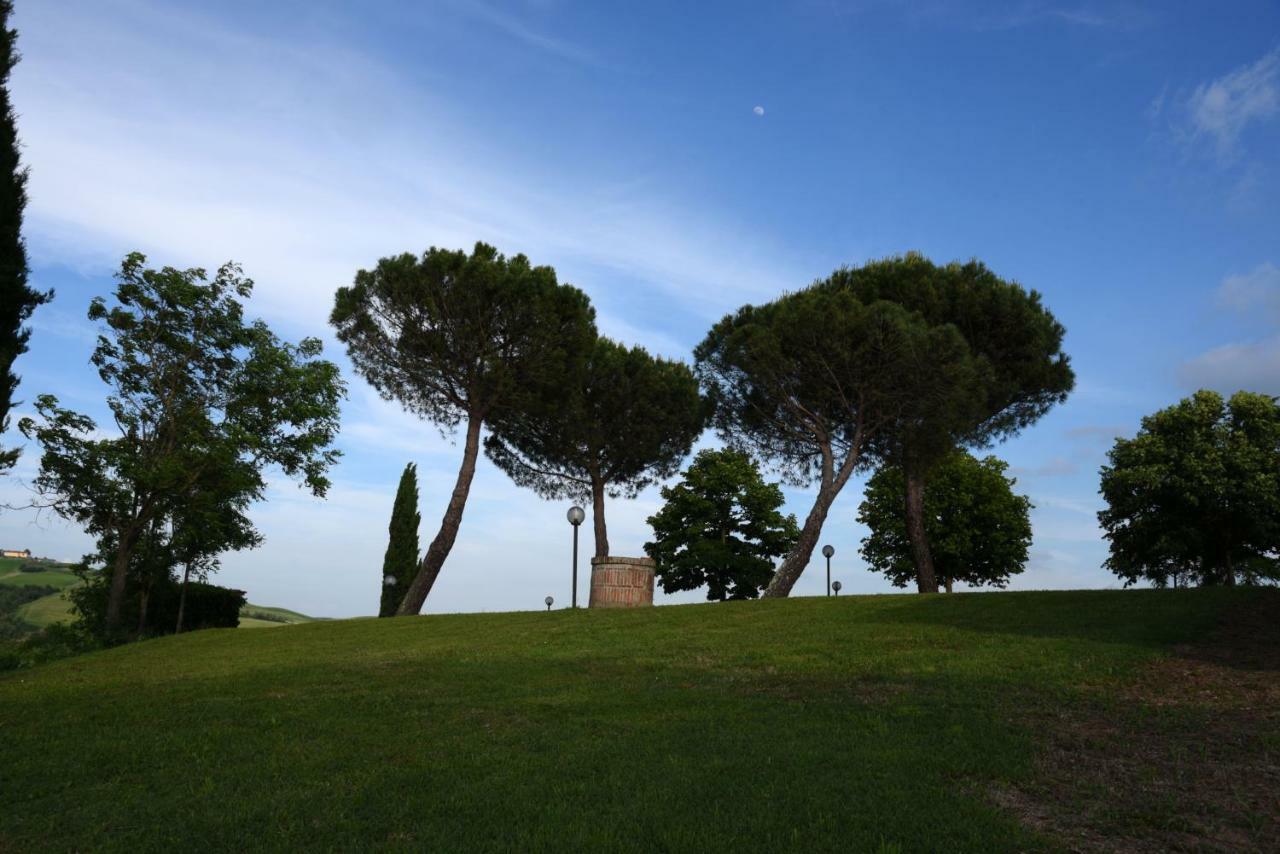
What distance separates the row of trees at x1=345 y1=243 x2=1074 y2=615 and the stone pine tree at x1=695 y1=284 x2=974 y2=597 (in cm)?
5

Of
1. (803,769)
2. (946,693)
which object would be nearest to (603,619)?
(946,693)

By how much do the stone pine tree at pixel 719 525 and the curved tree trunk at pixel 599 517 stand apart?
7686 millimetres

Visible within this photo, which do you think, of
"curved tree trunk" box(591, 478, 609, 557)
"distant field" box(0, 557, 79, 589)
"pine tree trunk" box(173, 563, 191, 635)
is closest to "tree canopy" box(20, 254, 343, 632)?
"pine tree trunk" box(173, 563, 191, 635)

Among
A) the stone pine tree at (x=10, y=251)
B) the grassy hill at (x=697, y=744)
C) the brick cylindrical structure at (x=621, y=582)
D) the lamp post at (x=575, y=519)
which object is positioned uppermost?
the stone pine tree at (x=10, y=251)

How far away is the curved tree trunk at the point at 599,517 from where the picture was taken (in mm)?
36125

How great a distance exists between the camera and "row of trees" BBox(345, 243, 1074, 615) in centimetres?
2786

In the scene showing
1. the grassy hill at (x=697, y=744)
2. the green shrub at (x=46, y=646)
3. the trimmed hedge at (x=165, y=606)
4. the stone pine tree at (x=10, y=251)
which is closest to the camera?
the grassy hill at (x=697, y=744)

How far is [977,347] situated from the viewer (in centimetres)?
3017

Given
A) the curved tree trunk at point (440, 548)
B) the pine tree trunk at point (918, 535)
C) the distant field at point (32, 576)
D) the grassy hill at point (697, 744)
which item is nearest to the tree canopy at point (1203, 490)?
the pine tree trunk at point (918, 535)

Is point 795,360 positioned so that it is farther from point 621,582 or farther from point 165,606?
point 165,606

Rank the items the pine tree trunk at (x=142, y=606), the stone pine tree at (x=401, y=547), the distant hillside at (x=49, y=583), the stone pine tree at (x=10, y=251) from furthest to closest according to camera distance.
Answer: the distant hillside at (x=49, y=583) < the stone pine tree at (x=401, y=547) < the pine tree trunk at (x=142, y=606) < the stone pine tree at (x=10, y=251)

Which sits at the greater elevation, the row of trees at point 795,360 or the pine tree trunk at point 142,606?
the row of trees at point 795,360

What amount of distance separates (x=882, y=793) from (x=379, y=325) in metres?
27.7

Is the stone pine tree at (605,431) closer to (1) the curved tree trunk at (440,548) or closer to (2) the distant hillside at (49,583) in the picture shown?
(1) the curved tree trunk at (440,548)
